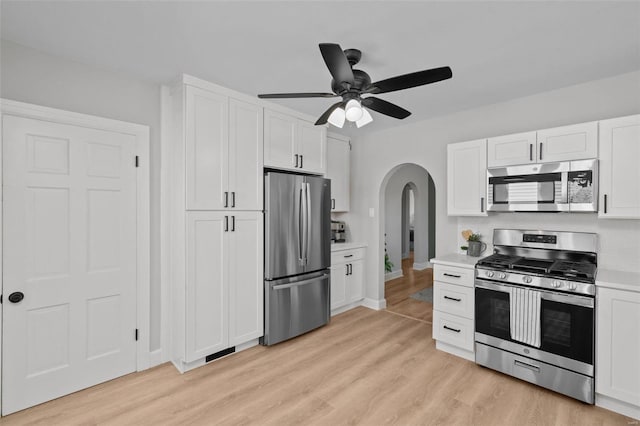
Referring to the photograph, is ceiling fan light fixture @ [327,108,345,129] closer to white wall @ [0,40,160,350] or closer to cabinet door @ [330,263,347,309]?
white wall @ [0,40,160,350]

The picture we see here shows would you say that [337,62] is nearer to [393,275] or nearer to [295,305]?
[295,305]

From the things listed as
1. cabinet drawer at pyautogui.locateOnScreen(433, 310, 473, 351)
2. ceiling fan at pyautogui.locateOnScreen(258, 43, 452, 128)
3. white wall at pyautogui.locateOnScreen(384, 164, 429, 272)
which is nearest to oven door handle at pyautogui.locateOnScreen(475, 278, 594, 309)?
cabinet drawer at pyautogui.locateOnScreen(433, 310, 473, 351)

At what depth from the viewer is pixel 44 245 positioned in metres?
2.24

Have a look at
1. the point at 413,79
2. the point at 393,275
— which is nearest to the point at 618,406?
the point at 413,79

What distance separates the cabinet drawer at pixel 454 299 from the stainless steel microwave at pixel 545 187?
33.4 inches

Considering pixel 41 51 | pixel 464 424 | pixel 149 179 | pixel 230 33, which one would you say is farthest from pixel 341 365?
pixel 41 51

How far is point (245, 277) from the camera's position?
3.04 meters

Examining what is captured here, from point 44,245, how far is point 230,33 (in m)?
2.02

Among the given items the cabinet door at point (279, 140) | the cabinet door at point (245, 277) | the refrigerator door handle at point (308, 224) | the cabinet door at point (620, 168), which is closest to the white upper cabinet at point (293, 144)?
the cabinet door at point (279, 140)

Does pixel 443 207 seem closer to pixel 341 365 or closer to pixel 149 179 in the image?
pixel 341 365

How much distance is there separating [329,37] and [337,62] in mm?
401

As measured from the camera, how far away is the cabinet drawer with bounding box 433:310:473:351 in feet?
9.43

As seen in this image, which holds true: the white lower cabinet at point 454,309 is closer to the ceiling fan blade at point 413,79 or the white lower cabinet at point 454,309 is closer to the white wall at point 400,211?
the ceiling fan blade at point 413,79

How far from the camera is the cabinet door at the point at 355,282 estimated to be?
423 centimetres
